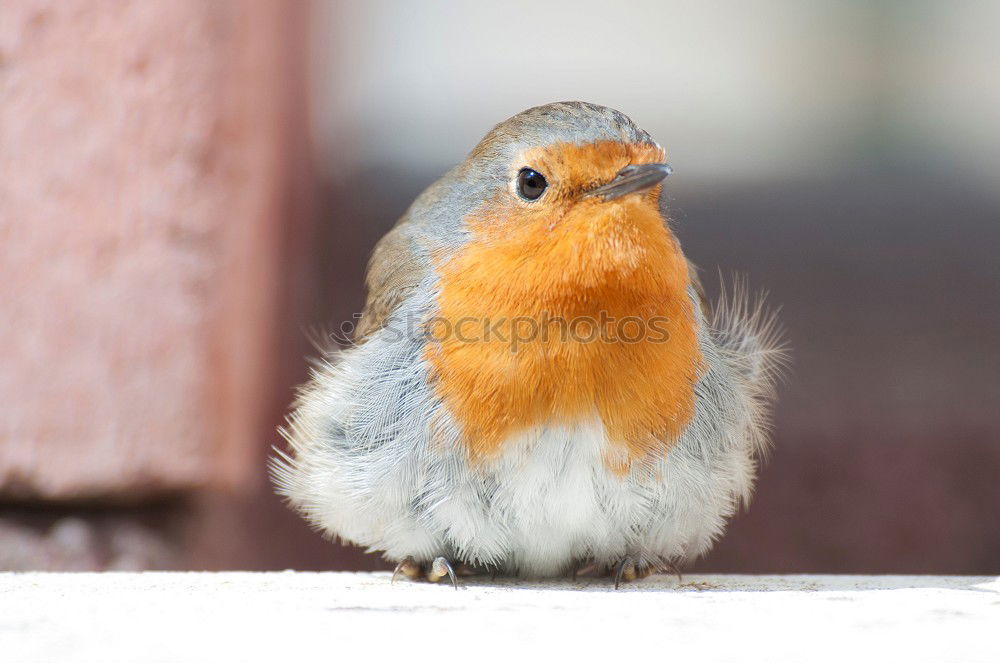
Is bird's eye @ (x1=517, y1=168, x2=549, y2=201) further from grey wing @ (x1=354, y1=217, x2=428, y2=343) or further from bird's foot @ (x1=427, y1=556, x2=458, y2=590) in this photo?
bird's foot @ (x1=427, y1=556, x2=458, y2=590)

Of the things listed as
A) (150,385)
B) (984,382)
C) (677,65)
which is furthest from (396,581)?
(677,65)

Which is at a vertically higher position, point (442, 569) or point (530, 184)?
point (530, 184)

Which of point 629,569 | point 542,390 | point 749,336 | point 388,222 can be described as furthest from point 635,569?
point 388,222

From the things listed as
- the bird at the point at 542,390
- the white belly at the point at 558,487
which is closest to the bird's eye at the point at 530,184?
the bird at the point at 542,390

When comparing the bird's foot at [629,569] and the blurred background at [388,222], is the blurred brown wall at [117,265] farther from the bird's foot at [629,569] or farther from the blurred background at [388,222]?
the bird's foot at [629,569]

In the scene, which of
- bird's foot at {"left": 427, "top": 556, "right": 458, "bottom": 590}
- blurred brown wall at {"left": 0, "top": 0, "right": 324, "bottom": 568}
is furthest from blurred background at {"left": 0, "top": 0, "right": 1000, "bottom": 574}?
bird's foot at {"left": 427, "top": 556, "right": 458, "bottom": 590}

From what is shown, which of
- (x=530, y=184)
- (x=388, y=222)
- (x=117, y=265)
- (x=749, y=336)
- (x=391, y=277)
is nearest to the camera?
(x=530, y=184)

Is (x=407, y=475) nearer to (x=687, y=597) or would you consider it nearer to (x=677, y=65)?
(x=687, y=597)

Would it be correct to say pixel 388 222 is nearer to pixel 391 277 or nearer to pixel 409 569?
pixel 391 277
